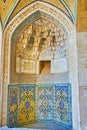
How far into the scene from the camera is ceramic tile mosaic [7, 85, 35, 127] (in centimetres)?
353

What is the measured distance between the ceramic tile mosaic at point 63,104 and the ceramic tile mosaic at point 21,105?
1.97 feet

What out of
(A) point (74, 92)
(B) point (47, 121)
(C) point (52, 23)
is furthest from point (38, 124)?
(C) point (52, 23)

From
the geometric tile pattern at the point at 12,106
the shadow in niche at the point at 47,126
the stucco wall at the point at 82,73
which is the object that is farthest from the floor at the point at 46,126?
the stucco wall at the point at 82,73

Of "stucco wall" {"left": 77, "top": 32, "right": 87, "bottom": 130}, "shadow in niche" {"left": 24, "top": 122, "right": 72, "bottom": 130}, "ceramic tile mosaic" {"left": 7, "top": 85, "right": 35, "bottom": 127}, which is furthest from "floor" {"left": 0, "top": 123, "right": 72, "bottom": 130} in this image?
"stucco wall" {"left": 77, "top": 32, "right": 87, "bottom": 130}

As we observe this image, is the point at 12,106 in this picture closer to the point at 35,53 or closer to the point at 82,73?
the point at 35,53

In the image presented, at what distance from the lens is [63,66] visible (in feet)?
12.1

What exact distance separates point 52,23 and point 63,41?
1.61ft

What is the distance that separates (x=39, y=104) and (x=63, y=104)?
698 millimetres

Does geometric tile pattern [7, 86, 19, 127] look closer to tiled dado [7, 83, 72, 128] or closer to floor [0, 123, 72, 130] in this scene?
tiled dado [7, 83, 72, 128]

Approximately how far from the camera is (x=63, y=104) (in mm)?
3539

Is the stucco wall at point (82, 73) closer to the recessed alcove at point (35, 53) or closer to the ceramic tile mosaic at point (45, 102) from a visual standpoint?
the recessed alcove at point (35, 53)

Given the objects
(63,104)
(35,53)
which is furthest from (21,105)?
(35,53)

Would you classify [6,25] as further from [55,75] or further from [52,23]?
[55,75]

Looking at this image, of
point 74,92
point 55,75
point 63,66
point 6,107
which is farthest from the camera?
point 55,75
